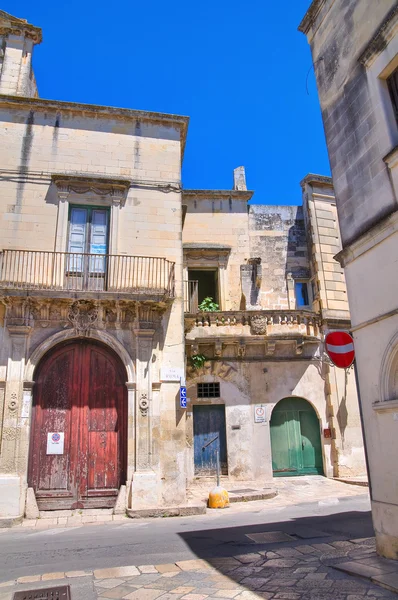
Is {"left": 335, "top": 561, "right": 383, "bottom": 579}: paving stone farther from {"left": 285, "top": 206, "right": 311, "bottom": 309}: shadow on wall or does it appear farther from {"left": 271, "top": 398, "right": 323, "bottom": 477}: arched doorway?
{"left": 285, "top": 206, "right": 311, "bottom": 309}: shadow on wall

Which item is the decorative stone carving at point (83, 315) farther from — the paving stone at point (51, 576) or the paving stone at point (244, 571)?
the paving stone at point (244, 571)

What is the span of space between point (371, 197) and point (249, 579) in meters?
5.06

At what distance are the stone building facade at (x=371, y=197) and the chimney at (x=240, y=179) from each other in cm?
1173

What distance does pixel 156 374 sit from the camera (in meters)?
10.8

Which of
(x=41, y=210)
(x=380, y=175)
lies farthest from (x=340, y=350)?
(x=41, y=210)

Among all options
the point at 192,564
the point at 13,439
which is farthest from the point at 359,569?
the point at 13,439

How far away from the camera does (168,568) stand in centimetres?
557

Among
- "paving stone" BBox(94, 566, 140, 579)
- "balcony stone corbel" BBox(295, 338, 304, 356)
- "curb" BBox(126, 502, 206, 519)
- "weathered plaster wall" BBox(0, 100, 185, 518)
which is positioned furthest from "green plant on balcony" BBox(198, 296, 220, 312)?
"paving stone" BBox(94, 566, 140, 579)

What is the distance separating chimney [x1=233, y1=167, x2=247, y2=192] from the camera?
63.2 ft

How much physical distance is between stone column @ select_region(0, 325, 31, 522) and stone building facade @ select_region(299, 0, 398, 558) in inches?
284

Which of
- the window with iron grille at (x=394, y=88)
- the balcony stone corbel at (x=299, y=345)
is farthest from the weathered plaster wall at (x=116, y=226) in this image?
the window with iron grille at (x=394, y=88)

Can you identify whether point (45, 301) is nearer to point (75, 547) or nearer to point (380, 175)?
point (75, 547)

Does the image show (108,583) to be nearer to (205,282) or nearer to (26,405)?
(26,405)

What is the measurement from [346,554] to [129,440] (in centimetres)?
561
